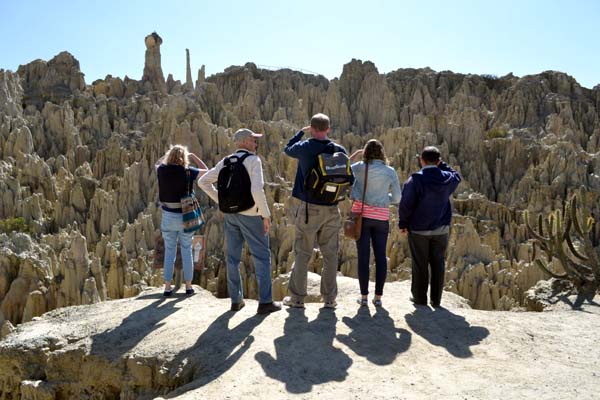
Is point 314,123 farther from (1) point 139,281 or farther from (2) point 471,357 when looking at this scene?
(1) point 139,281

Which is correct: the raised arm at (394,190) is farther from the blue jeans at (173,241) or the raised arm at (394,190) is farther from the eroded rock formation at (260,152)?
the eroded rock formation at (260,152)

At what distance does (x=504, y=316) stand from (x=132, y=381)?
12.1ft

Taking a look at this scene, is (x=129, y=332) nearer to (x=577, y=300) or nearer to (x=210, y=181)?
(x=210, y=181)

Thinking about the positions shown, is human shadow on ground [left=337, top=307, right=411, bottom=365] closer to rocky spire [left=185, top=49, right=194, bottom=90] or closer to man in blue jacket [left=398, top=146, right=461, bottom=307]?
man in blue jacket [left=398, top=146, right=461, bottom=307]

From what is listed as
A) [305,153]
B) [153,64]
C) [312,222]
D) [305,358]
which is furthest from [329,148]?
[153,64]

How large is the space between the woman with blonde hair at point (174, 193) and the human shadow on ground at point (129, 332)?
62cm

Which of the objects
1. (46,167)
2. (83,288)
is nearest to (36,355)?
(83,288)

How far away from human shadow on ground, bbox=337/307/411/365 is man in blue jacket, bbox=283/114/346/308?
0.47 meters

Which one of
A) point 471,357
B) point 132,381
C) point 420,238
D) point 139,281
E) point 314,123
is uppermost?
point 314,123

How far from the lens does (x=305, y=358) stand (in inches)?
159

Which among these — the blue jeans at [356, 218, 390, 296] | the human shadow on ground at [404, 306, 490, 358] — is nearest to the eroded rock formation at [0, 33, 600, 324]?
the human shadow on ground at [404, 306, 490, 358]

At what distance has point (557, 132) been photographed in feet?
116

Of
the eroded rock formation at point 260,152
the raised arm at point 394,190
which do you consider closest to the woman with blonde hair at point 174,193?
the raised arm at point 394,190

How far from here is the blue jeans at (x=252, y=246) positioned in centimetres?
498
